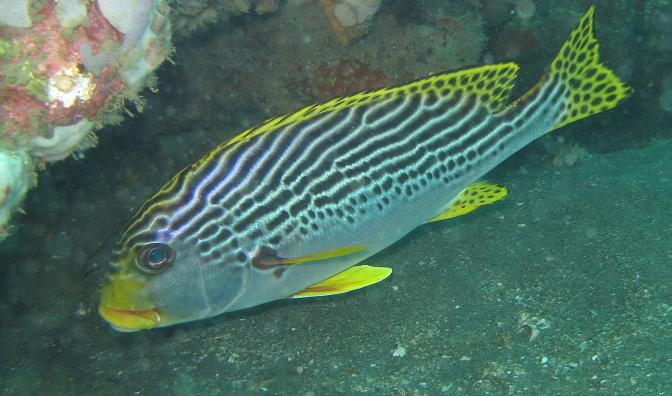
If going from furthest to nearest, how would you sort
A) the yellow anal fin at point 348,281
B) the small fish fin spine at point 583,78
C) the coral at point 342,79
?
the coral at point 342,79, the small fish fin spine at point 583,78, the yellow anal fin at point 348,281

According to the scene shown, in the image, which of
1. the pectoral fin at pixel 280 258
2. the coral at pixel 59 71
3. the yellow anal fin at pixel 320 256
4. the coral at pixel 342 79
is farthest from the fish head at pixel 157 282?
the coral at pixel 342 79

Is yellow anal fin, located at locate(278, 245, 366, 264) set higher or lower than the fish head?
→ lower

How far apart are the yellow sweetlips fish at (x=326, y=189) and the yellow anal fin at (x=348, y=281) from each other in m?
0.01

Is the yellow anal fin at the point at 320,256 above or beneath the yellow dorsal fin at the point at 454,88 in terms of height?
beneath

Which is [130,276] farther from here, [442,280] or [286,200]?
[442,280]

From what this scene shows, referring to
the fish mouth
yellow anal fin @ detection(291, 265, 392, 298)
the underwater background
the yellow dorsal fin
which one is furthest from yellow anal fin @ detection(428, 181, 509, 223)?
the fish mouth

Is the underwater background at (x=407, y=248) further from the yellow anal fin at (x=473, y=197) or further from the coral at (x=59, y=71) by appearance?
the coral at (x=59, y=71)

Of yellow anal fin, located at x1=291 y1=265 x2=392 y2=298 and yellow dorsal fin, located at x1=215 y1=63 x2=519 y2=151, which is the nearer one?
yellow dorsal fin, located at x1=215 y1=63 x2=519 y2=151

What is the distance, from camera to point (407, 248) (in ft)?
17.6

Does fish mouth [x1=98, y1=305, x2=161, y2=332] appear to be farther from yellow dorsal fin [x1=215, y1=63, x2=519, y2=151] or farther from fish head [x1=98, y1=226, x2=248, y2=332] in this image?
yellow dorsal fin [x1=215, y1=63, x2=519, y2=151]

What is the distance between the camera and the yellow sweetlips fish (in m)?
3.10

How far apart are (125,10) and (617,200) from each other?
5.11m

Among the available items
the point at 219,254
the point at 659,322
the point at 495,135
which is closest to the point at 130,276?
the point at 219,254

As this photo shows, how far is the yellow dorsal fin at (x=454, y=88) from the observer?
344 cm
